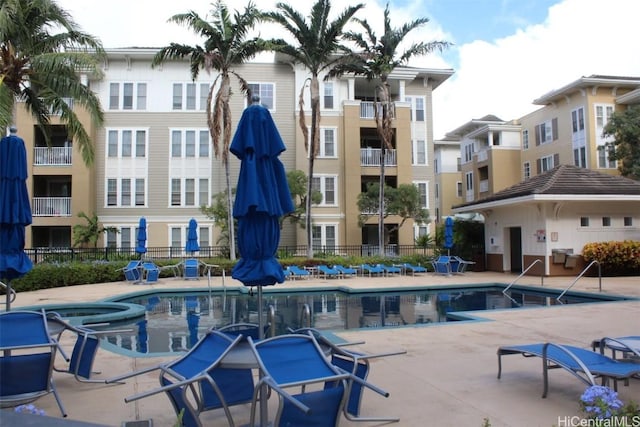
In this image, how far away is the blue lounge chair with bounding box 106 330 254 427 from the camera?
12.7ft

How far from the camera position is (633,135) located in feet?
98.4

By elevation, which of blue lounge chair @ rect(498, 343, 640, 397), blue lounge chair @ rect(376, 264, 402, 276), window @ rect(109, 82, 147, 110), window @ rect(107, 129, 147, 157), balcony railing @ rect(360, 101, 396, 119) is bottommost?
blue lounge chair @ rect(376, 264, 402, 276)

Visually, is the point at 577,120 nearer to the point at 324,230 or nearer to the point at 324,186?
the point at 324,186

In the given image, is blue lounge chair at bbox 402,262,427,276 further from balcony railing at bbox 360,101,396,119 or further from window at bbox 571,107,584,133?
window at bbox 571,107,584,133

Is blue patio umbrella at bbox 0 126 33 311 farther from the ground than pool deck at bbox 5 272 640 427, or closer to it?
farther from the ground

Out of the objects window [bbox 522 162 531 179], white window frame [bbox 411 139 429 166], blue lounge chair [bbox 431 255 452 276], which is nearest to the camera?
blue lounge chair [bbox 431 255 452 276]

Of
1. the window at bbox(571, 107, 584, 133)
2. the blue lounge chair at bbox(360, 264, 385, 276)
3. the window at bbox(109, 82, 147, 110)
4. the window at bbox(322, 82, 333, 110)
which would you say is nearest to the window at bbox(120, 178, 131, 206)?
the window at bbox(109, 82, 147, 110)

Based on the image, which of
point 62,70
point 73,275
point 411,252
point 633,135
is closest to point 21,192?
point 62,70

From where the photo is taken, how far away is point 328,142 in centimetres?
3155

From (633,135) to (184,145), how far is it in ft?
89.1

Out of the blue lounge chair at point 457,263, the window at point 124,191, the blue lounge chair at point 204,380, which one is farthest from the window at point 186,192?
the blue lounge chair at point 204,380

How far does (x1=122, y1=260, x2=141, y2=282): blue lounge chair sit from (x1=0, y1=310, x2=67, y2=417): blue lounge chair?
49.5ft

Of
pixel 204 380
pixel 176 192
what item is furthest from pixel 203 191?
pixel 204 380

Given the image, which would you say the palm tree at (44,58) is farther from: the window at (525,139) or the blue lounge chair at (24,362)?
the window at (525,139)
